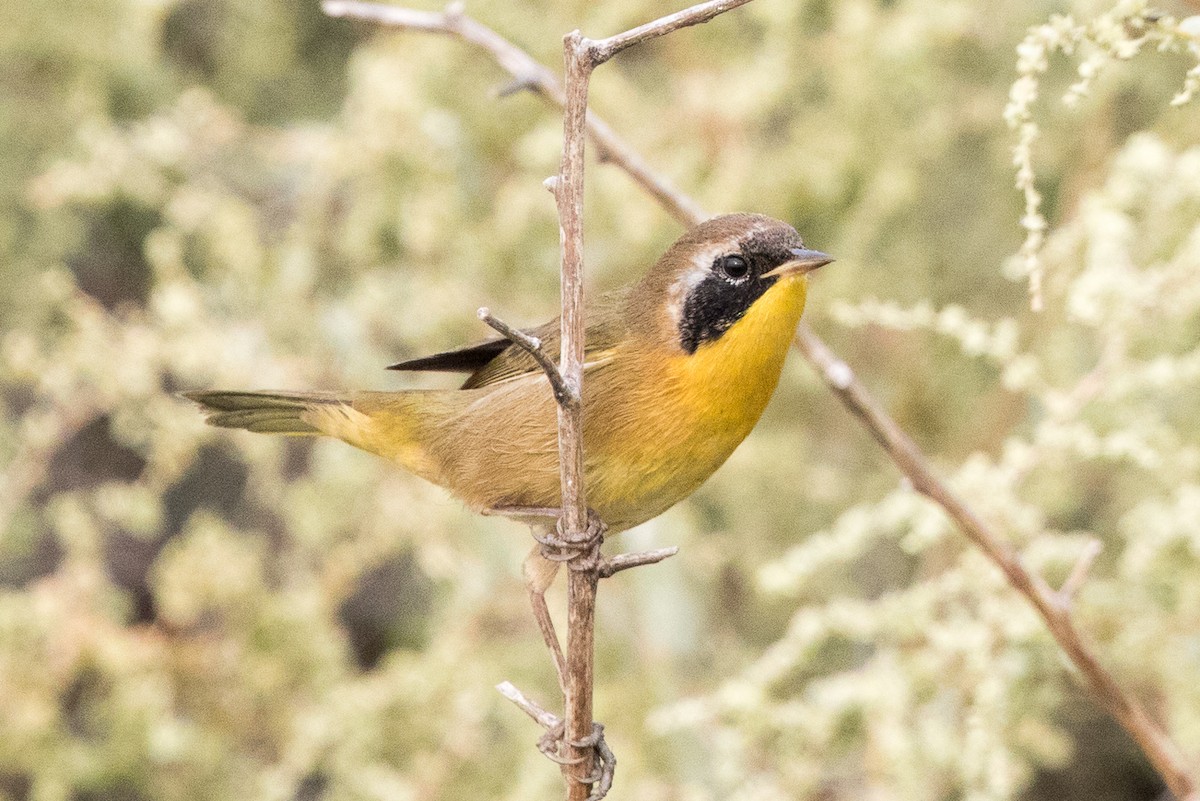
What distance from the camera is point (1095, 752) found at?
4387mm

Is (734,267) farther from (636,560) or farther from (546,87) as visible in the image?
(636,560)

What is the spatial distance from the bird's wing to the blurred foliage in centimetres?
68

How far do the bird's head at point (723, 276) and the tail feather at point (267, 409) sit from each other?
720 mm

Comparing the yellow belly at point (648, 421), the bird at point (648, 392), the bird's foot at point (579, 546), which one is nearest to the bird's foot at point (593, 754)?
the bird at point (648, 392)

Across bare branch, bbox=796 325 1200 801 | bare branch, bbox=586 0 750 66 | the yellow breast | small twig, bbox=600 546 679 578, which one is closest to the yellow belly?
the yellow breast

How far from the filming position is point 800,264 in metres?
1.93

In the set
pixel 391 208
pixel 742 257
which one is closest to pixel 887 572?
pixel 391 208

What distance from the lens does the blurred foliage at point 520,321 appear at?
10.4ft

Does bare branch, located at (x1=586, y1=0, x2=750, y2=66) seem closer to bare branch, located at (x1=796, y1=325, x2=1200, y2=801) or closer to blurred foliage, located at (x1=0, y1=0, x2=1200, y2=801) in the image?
bare branch, located at (x1=796, y1=325, x2=1200, y2=801)

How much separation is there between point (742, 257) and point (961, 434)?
2.12m

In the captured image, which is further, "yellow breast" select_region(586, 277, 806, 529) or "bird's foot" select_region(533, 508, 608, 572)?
"yellow breast" select_region(586, 277, 806, 529)

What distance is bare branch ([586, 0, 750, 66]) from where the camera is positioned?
127 cm

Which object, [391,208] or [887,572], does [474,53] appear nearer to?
[391,208]

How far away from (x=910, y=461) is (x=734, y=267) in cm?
43
